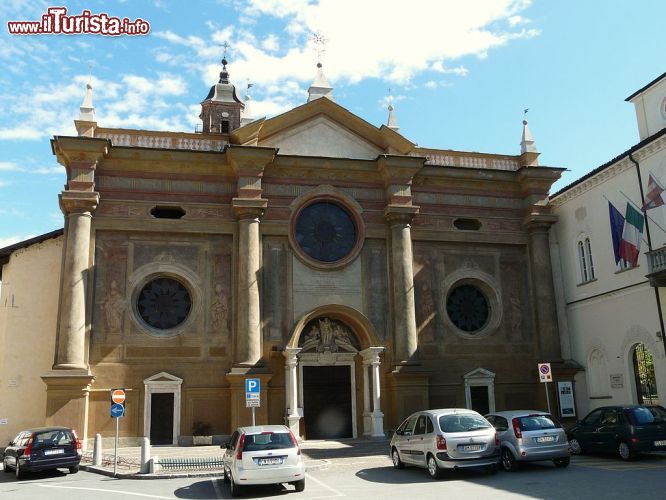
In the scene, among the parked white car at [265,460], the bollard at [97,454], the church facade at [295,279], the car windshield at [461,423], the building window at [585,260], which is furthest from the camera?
the building window at [585,260]

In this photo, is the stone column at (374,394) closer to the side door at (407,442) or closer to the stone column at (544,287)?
the stone column at (544,287)

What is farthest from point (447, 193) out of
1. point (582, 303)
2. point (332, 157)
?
point (582, 303)

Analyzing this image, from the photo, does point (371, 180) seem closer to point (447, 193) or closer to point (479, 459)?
point (447, 193)

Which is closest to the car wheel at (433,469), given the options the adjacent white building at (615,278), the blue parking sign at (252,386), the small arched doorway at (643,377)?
the blue parking sign at (252,386)

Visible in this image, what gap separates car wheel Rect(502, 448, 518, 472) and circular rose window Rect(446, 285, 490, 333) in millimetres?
12171

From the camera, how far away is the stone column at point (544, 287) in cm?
2794

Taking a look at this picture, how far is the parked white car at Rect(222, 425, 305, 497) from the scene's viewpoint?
1376 cm

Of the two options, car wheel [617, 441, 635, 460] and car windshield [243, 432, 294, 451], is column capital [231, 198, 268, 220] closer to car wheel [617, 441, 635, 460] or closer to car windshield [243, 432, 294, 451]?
car windshield [243, 432, 294, 451]

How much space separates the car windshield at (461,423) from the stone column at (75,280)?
13.9 metres

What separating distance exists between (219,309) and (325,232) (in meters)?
5.52

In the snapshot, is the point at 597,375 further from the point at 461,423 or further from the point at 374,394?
the point at 461,423

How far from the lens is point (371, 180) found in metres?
28.3

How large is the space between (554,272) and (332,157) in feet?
37.1

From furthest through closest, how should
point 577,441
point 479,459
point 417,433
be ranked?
1. point 577,441
2. point 417,433
3. point 479,459
